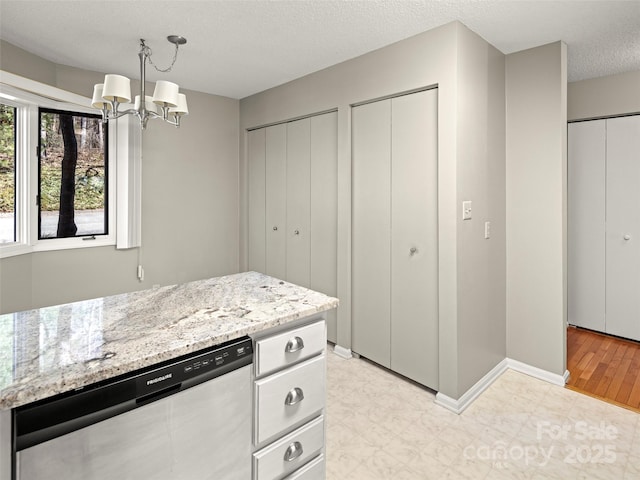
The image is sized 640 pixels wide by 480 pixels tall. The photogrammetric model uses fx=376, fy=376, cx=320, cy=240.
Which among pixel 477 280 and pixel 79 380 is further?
A: pixel 477 280

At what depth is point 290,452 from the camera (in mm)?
1458

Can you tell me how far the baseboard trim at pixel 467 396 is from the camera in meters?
2.42

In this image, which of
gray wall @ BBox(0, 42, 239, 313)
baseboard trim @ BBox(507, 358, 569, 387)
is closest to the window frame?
gray wall @ BBox(0, 42, 239, 313)

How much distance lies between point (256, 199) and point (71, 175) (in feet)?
5.79

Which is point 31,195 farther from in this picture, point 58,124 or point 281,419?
point 281,419

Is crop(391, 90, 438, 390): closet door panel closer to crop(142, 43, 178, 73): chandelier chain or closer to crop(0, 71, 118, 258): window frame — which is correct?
crop(142, 43, 178, 73): chandelier chain

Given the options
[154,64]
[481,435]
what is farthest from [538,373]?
[154,64]

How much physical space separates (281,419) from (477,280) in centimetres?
179

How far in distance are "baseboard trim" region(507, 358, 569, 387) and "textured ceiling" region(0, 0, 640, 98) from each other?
2.39m

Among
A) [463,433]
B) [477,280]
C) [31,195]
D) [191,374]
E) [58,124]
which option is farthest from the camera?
[58,124]

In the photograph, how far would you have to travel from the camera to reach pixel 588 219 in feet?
12.1

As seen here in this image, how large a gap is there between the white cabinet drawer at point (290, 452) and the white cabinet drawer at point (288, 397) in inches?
1.9

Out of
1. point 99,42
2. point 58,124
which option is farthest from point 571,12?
point 58,124

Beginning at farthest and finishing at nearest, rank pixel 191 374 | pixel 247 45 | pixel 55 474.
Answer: pixel 247 45 → pixel 191 374 → pixel 55 474
